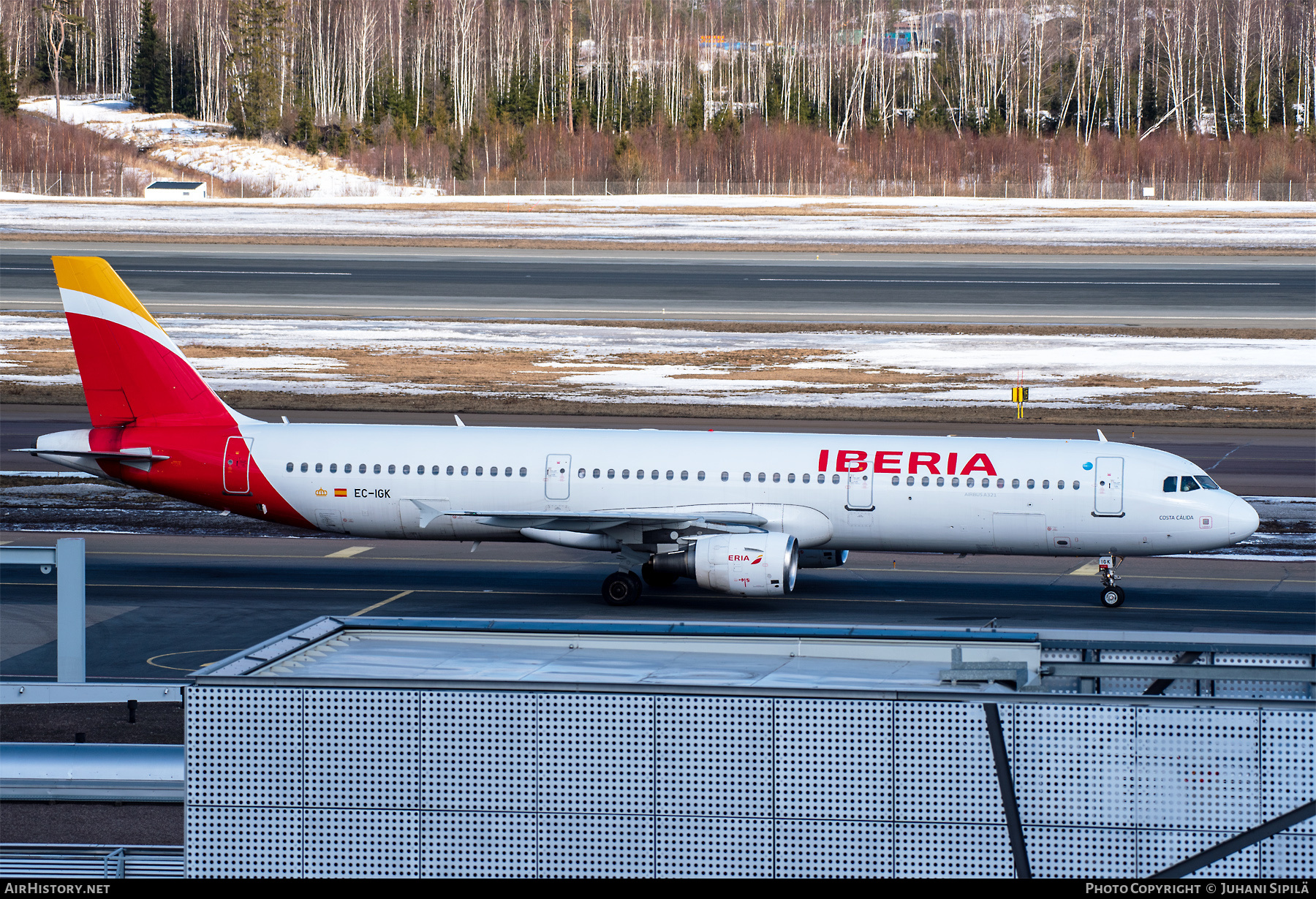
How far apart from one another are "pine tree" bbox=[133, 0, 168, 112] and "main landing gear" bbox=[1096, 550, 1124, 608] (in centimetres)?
18557

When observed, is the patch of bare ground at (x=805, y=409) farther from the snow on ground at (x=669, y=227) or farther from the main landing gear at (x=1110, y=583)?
the snow on ground at (x=669, y=227)

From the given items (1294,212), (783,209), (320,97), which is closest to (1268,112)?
(1294,212)

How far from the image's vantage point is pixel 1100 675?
13.1 meters

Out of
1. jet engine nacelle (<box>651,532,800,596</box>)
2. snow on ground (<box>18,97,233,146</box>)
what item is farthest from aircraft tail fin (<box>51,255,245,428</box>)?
snow on ground (<box>18,97,233,146</box>)

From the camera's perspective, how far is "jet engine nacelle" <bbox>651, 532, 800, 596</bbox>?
29125 mm

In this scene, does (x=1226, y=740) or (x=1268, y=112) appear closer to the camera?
(x=1226, y=740)

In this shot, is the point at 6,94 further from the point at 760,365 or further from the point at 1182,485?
the point at 1182,485

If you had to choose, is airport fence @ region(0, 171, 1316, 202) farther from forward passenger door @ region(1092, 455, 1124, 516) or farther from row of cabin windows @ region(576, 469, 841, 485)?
forward passenger door @ region(1092, 455, 1124, 516)

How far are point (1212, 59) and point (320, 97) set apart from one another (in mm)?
117199

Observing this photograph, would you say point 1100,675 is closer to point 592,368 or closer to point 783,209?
point 592,368

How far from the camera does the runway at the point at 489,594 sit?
28.9 m

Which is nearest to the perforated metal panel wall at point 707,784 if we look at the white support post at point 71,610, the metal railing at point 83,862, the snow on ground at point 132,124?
the metal railing at point 83,862

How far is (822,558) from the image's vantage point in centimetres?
3222

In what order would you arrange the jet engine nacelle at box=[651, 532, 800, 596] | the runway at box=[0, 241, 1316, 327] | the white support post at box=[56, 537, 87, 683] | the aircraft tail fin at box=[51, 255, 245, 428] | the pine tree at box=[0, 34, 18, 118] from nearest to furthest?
1. the white support post at box=[56, 537, 87, 683]
2. the jet engine nacelle at box=[651, 532, 800, 596]
3. the aircraft tail fin at box=[51, 255, 245, 428]
4. the runway at box=[0, 241, 1316, 327]
5. the pine tree at box=[0, 34, 18, 118]
